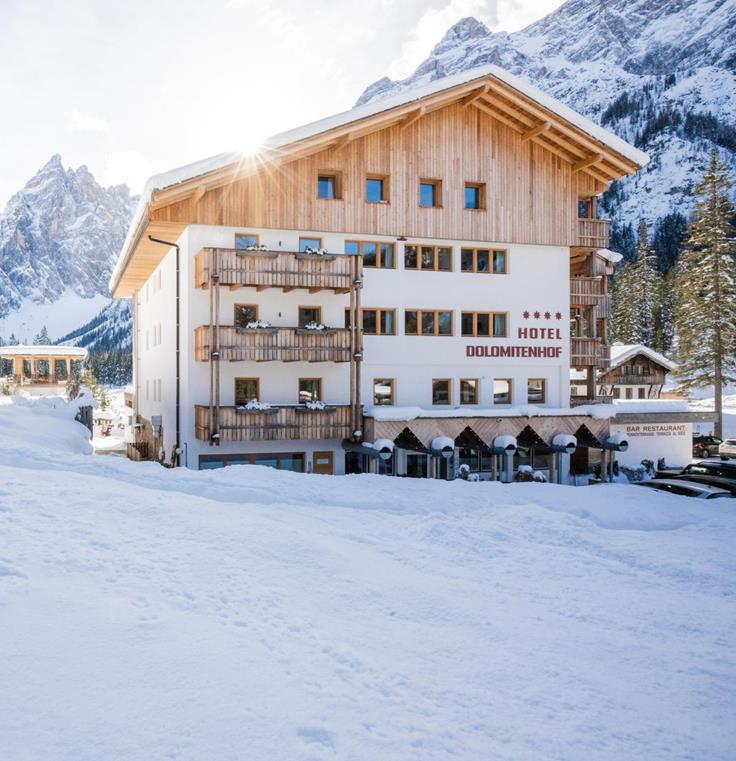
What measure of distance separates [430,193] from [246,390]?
413 inches

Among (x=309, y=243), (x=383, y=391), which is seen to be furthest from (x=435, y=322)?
(x=309, y=243)

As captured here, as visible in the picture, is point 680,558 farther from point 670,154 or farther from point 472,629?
point 670,154

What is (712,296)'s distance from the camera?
42.3m

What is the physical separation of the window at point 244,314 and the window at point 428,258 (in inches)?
240

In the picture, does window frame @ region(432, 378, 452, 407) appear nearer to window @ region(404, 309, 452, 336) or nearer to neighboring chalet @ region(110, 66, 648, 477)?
neighboring chalet @ region(110, 66, 648, 477)

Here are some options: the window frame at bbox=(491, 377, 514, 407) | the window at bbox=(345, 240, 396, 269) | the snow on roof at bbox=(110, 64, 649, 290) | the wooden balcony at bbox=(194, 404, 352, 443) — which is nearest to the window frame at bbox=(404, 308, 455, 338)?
the window at bbox=(345, 240, 396, 269)

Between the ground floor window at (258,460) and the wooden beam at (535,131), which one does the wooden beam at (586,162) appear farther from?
the ground floor window at (258,460)

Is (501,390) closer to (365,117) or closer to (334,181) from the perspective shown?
(334,181)

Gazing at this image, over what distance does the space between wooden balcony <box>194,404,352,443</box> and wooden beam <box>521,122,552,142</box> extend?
13.1m

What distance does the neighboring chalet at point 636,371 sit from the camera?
177 feet

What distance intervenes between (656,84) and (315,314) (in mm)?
203902

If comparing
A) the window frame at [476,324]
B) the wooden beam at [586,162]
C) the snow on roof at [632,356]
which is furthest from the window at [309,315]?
the snow on roof at [632,356]

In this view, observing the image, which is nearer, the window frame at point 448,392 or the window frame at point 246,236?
the window frame at point 246,236

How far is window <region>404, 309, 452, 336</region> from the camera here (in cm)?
2547
